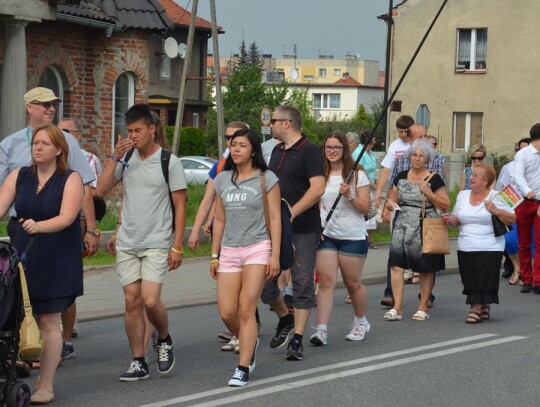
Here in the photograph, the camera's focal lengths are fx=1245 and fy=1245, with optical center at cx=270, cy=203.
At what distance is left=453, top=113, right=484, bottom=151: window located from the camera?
52031 mm

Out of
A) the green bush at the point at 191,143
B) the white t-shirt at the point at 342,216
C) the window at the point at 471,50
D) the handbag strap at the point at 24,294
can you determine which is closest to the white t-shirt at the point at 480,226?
the white t-shirt at the point at 342,216

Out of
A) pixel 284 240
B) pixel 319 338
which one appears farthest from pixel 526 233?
pixel 284 240

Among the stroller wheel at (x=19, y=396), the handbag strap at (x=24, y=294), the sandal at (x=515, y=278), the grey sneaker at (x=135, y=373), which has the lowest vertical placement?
the sandal at (x=515, y=278)

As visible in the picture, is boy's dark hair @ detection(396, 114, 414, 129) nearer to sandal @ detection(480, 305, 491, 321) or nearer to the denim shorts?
sandal @ detection(480, 305, 491, 321)

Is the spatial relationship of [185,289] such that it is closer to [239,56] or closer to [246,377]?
[246,377]

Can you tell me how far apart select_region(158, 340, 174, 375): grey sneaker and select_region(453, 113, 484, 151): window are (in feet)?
144

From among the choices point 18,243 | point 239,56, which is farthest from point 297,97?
point 18,243

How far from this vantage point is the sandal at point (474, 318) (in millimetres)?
12227

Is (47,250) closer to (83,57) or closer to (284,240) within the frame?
(284,240)

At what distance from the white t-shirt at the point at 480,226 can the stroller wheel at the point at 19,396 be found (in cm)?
624

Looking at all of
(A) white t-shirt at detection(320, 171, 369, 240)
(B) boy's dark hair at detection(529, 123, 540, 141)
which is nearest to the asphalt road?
→ (A) white t-shirt at detection(320, 171, 369, 240)

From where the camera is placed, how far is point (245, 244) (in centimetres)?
864

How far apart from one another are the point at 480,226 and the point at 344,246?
228 centimetres

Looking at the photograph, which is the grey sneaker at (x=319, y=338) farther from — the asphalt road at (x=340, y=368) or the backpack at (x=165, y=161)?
the backpack at (x=165, y=161)
